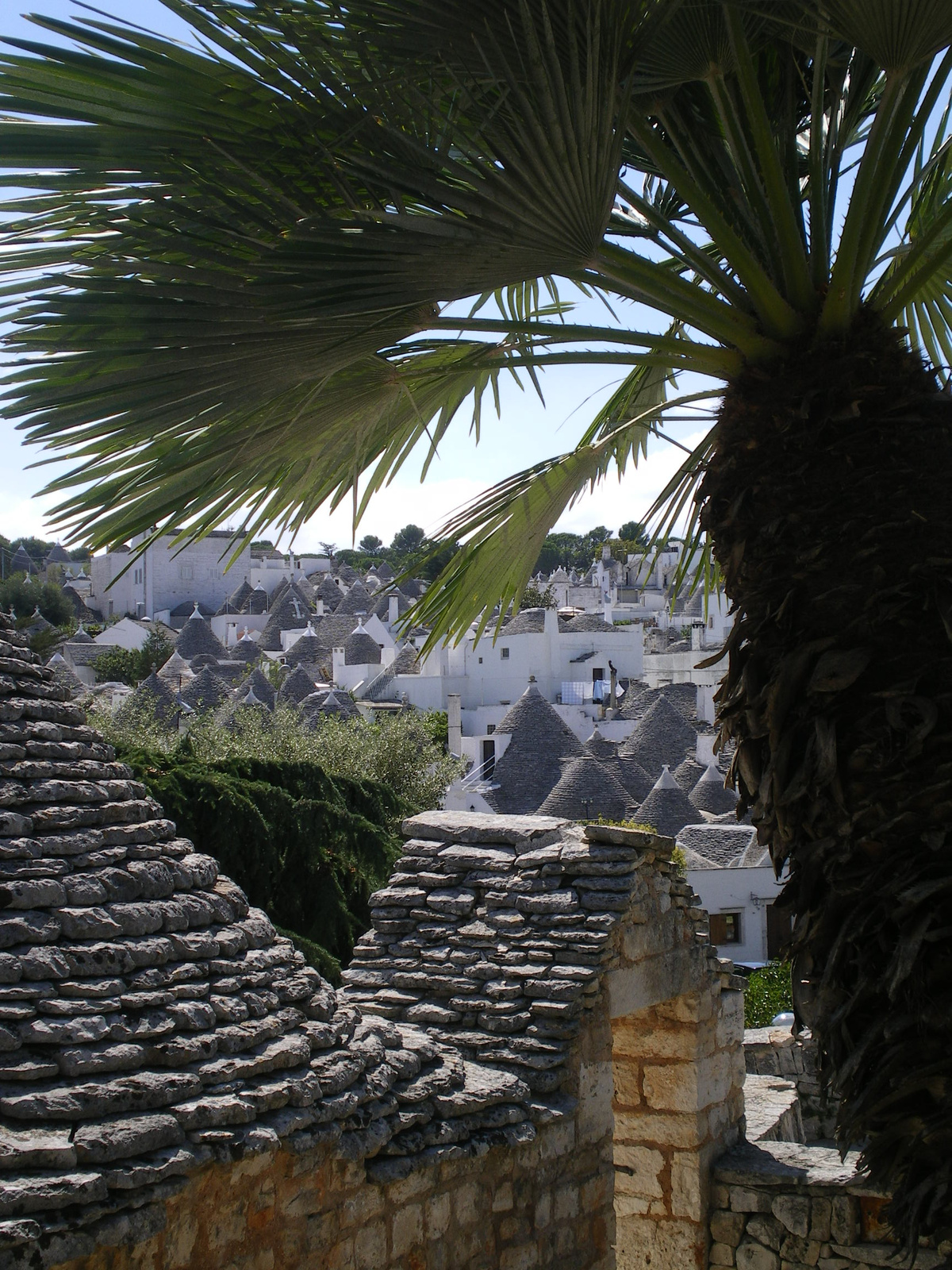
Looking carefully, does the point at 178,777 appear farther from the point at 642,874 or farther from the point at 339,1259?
the point at 339,1259

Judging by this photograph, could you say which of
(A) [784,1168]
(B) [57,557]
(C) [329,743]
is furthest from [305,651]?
(B) [57,557]

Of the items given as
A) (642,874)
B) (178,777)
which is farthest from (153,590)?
(642,874)

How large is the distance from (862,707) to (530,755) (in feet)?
84.9

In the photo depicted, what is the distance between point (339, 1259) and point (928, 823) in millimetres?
2381

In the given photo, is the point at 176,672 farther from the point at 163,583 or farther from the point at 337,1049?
the point at 337,1049

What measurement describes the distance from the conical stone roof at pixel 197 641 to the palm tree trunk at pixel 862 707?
51.2 m

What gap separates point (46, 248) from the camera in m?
3.85

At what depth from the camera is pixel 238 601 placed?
7238cm

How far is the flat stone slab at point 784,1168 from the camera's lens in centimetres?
623

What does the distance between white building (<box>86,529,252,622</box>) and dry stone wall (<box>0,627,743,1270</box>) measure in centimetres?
6678

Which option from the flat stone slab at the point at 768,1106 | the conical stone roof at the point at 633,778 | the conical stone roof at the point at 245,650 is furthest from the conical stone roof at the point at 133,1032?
the conical stone roof at the point at 245,650

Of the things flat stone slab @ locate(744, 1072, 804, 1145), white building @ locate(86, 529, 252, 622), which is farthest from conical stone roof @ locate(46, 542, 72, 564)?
flat stone slab @ locate(744, 1072, 804, 1145)

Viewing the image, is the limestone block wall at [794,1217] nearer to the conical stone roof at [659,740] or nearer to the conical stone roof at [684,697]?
the conical stone roof at [659,740]

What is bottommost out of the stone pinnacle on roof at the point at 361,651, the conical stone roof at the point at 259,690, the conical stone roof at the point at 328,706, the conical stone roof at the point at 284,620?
the conical stone roof at the point at 328,706
